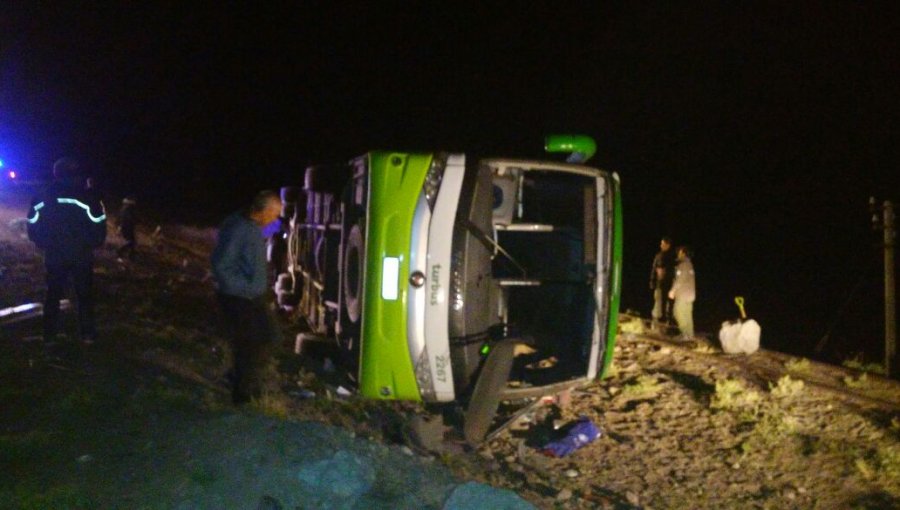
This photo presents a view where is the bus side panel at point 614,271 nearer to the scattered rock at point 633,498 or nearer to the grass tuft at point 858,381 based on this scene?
the scattered rock at point 633,498

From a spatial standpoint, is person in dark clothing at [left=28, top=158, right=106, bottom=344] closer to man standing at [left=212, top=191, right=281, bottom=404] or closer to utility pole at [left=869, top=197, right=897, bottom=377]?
man standing at [left=212, top=191, right=281, bottom=404]

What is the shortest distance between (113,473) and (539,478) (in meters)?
3.02

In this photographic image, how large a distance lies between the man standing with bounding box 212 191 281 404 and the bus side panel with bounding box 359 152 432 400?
0.70 metres

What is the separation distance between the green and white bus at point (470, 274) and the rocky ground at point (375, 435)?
1.62 feet

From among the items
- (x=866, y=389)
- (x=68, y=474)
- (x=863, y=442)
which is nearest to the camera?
(x=68, y=474)

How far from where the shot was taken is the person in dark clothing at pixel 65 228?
22.8 ft

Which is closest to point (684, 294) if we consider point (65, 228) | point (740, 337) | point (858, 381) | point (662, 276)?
point (740, 337)

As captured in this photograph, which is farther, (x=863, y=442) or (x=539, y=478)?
(x=863, y=442)

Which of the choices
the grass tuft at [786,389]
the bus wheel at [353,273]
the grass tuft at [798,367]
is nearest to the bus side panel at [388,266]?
the bus wheel at [353,273]

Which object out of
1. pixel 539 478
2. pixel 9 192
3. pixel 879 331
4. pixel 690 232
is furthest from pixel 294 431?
pixel 690 232

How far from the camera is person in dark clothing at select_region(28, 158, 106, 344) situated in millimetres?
6936

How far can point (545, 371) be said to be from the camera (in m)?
7.61

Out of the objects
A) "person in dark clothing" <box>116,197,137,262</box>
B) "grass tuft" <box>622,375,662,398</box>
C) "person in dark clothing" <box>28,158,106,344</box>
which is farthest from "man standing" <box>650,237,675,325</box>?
"person in dark clothing" <box>116,197,137,262</box>

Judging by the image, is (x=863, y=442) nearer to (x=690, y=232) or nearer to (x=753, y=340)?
(x=753, y=340)
